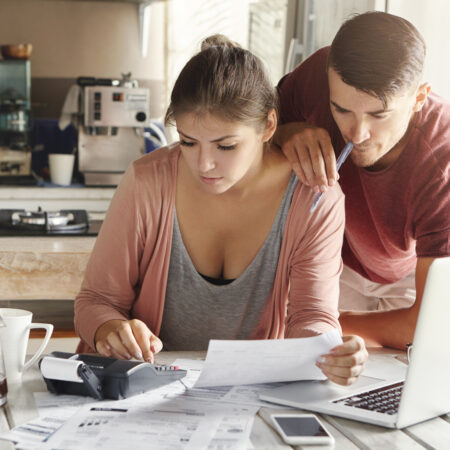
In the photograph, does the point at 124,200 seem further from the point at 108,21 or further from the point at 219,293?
the point at 108,21

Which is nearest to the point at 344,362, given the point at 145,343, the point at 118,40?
the point at 145,343

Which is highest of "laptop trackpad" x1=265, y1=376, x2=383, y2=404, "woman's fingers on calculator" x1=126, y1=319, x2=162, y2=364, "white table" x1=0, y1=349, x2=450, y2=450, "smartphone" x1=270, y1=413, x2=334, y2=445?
"woman's fingers on calculator" x1=126, y1=319, x2=162, y2=364

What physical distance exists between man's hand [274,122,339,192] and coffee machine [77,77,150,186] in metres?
2.18

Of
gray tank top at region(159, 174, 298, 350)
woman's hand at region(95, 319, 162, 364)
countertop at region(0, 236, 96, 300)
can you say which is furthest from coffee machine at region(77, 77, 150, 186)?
woman's hand at region(95, 319, 162, 364)

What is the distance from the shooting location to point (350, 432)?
0.99 m

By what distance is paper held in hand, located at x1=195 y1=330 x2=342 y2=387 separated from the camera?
1.08 meters

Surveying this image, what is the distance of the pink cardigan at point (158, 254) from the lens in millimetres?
1423

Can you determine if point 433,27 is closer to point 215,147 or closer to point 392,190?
point 392,190

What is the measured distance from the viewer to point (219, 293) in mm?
1488

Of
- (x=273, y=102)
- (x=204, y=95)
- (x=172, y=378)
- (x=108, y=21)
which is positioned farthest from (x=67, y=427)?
(x=108, y=21)

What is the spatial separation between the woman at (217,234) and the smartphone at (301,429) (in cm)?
33

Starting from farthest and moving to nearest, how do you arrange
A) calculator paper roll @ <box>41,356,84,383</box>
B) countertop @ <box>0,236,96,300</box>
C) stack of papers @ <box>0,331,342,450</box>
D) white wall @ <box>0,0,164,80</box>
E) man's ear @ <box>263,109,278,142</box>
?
white wall @ <box>0,0,164,80</box> → countertop @ <box>0,236,96,300</box> → man's ear @ <box>263,109,278,142</box> → calculator paper roll @ <box>41,356,84,383</box> → stack of papers @ <box>0,331,342,450</box>

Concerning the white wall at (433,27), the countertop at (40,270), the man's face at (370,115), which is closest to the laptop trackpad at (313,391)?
the man's face at (370,115)

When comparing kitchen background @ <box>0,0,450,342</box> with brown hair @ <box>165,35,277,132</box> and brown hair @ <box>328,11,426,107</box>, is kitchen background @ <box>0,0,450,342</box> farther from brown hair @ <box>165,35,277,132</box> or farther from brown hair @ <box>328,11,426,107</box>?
brown hair @ <box>165,35,277,132</box>
